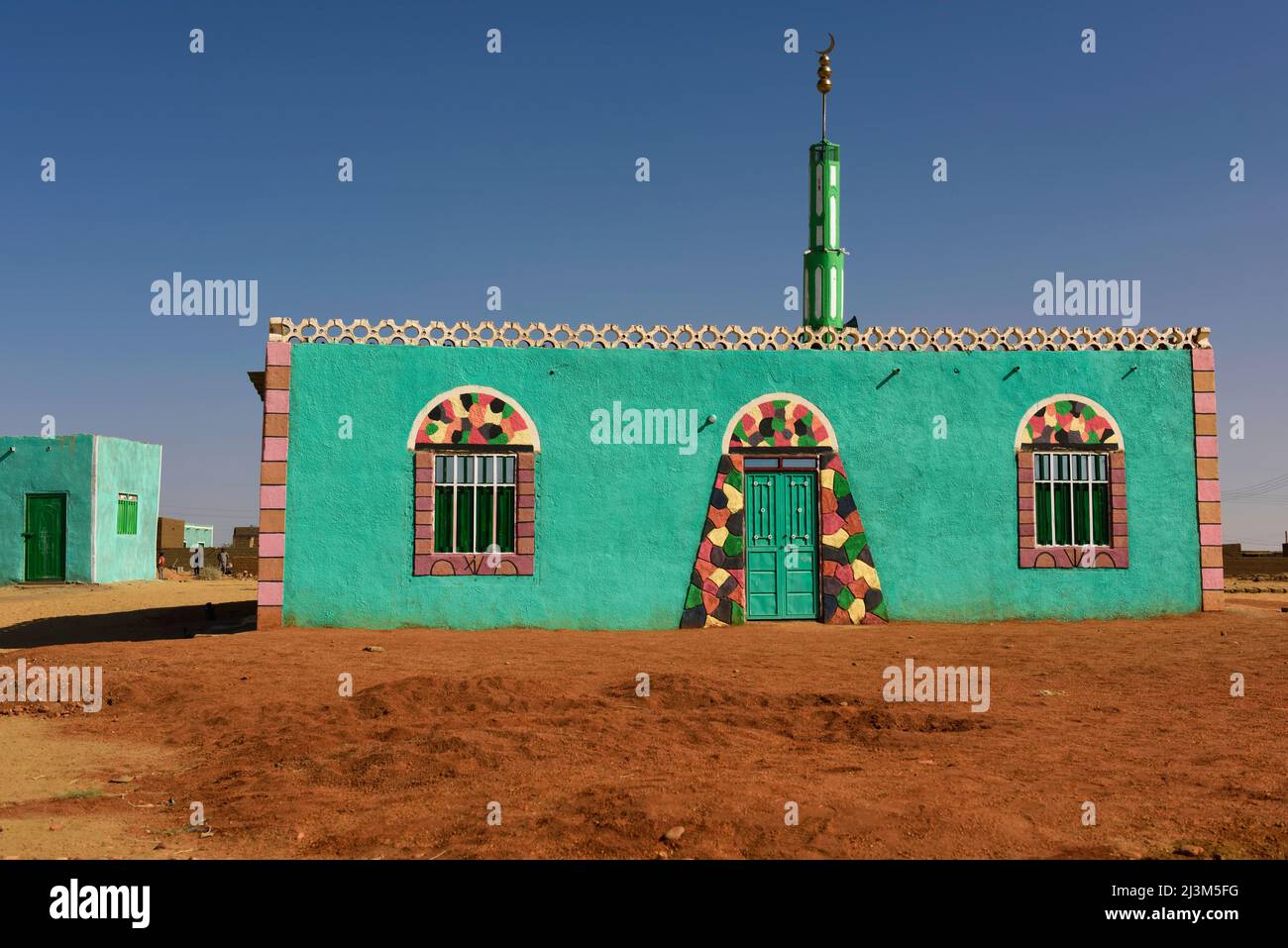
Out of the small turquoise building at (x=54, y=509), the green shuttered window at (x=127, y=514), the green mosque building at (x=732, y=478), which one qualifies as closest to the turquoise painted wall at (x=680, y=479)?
the green mosque building at (x=732, y=478)

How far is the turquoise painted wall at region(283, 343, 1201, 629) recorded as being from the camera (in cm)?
1332

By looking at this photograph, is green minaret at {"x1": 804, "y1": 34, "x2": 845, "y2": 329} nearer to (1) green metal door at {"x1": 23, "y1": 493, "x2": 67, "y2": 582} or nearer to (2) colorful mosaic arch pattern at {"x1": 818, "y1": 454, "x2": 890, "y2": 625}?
(2) colorful mosaic arch pattern at {"x1": 818, "y1": 454, "x2": 890, "y2": 625}

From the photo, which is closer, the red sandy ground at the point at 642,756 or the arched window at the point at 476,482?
the red sandy ground at the point at 642,756

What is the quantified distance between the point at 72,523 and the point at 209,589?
141 inches

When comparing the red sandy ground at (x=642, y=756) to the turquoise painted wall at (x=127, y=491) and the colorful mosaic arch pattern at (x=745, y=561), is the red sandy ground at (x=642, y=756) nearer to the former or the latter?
the colorful mosaic arch pattern at (x=745, y=561)

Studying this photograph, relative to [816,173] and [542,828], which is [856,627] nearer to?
[542,828]

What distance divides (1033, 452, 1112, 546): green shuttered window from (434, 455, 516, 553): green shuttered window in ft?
24.8

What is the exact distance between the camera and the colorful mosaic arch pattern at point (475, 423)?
13.5 m

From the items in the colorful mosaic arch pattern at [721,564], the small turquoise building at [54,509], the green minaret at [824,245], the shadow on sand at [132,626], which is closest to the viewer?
the shadow on sand at [132,626]

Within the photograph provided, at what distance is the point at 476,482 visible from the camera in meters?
13.6

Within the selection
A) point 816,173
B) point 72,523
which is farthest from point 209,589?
point 816,173

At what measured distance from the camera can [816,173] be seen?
811 inches

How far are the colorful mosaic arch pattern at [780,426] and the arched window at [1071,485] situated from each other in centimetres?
298

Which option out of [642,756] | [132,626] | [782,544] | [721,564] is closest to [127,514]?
[132,626]
